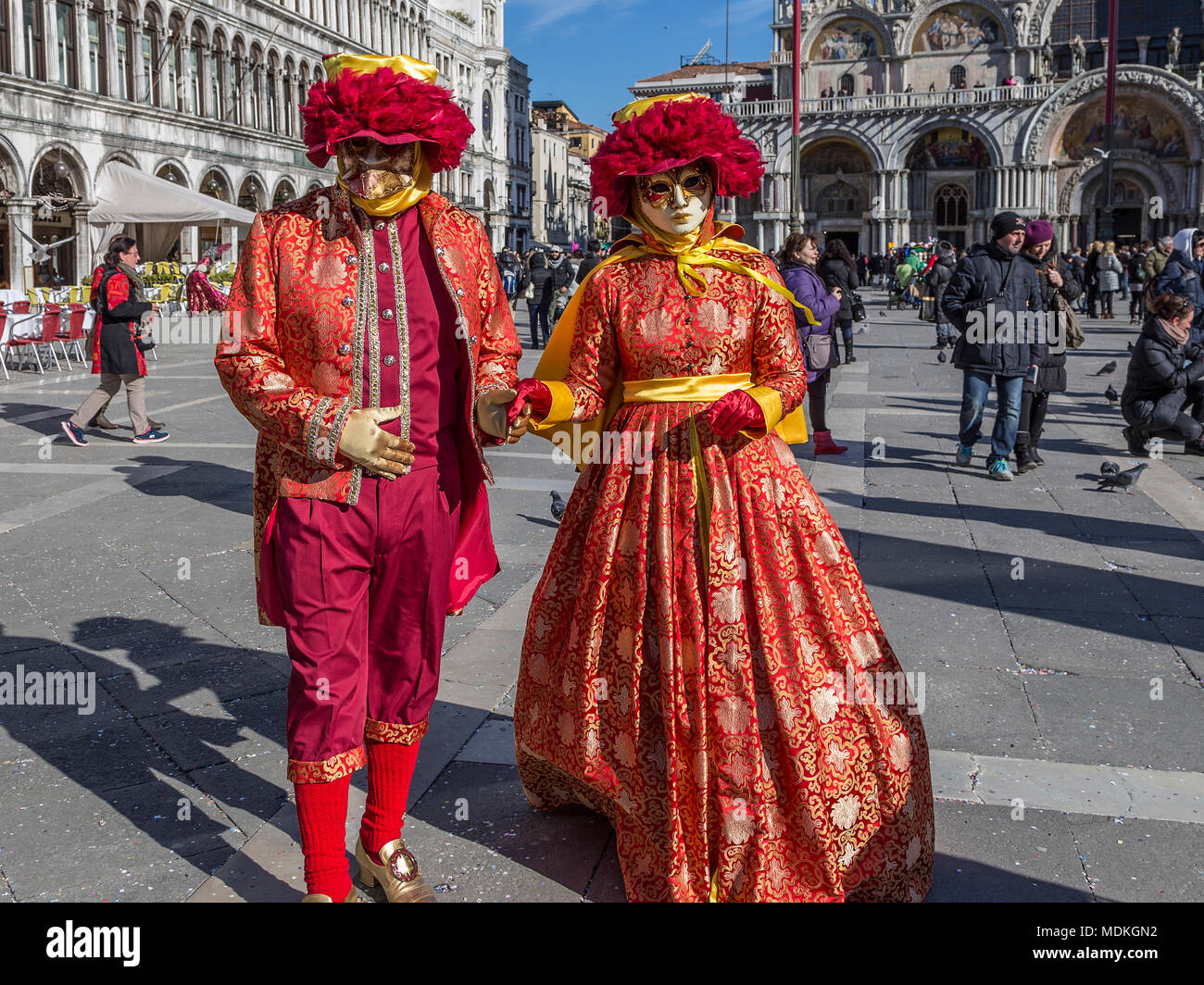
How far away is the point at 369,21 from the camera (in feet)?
151

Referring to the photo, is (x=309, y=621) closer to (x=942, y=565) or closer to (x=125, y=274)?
(x=942, y=565)

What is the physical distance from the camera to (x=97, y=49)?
94.1ft

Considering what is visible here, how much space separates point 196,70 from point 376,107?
114 ft

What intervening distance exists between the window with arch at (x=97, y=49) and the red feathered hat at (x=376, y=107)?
29654 millimetres

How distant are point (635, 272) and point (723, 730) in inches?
42.2

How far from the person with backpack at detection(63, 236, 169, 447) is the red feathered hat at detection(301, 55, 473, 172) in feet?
23.9

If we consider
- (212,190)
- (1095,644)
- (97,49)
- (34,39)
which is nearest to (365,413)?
(1095,644)

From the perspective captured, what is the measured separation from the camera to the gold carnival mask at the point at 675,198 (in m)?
2.71

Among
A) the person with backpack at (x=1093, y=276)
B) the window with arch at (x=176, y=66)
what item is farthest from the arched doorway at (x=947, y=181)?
the window with arch at (x=176, y=66)

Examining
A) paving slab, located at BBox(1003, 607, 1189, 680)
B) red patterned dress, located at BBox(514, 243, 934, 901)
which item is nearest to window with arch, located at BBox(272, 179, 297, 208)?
paving slab, located at BBox(1003, 607, 1189, 680)

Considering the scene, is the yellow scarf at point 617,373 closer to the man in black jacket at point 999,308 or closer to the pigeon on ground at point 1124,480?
the man in black jacket at point 999,308

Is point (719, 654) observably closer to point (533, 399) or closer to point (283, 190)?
point (533, 399)

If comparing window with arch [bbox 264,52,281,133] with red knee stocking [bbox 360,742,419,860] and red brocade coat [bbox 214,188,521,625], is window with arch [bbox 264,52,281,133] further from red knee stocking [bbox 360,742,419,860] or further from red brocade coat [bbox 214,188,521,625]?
red knee stocking [bbox 360,742,419,860]

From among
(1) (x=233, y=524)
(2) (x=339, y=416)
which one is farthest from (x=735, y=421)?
(1) (x=233, y=524)
